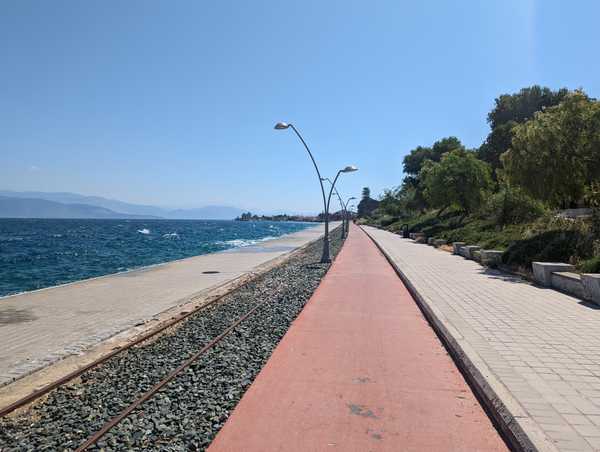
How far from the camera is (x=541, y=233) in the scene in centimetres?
1557

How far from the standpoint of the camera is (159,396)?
16.7 ft

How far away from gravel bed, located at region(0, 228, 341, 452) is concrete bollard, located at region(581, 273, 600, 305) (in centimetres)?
662

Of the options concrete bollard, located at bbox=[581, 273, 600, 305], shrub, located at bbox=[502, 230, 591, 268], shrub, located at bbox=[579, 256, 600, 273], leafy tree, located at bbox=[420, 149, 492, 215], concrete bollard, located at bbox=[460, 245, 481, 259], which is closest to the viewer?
concrete bollard, located at bbox=[581, 273, 600, 305]

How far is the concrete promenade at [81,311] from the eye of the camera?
7590 millimetres

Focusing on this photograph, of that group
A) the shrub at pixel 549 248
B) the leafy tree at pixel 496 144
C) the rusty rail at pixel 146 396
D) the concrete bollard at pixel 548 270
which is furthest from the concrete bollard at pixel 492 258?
the leafy tree at pixel 496 144

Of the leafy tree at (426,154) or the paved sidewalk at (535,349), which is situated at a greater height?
the leafy tree at (426,154)

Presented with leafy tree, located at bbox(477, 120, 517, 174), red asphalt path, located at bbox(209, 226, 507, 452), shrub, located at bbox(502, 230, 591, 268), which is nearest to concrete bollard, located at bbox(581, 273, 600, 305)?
shrub, located at bbox(502, 230, 591, 268)

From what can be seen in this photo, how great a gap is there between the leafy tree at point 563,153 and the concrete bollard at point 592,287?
25.6 feet

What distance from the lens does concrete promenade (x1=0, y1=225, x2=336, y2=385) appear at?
7.59 m

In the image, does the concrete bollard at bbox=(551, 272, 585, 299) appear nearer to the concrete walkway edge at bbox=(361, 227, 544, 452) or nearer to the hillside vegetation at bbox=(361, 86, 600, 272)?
the hillside vegetation at bbox=(361, 86, 600, 272)

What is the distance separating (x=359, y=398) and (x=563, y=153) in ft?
48.9

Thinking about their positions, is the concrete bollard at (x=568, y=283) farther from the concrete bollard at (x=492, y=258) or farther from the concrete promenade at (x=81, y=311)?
the concrete promenade at (x=81, y=311)

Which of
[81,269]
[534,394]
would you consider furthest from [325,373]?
[81,269]

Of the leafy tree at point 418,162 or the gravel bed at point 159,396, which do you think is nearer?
the gravel bed at point 159,396
